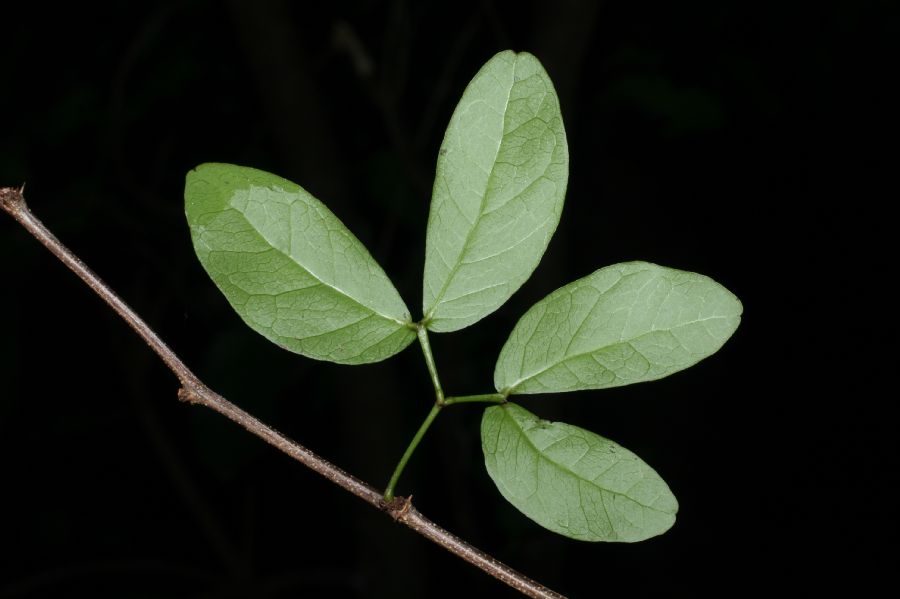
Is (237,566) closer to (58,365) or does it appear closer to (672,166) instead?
(58,365)

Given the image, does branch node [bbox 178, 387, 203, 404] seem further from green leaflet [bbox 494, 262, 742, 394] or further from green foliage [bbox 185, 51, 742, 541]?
green leaflet [bbox 494, 262, 742, 394]

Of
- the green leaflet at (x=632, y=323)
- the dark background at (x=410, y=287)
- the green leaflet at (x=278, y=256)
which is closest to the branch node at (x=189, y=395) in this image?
the green leaflet at (x=278, y=256)

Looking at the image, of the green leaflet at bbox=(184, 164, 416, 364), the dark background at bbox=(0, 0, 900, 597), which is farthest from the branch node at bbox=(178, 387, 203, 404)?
the dark background at bbox=(0, 0, 900, 597)

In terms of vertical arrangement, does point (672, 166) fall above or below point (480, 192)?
above

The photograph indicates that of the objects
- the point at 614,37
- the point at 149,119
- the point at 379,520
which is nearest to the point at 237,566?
the point at 379,520

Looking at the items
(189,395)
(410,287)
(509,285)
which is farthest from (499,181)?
(410,287)
